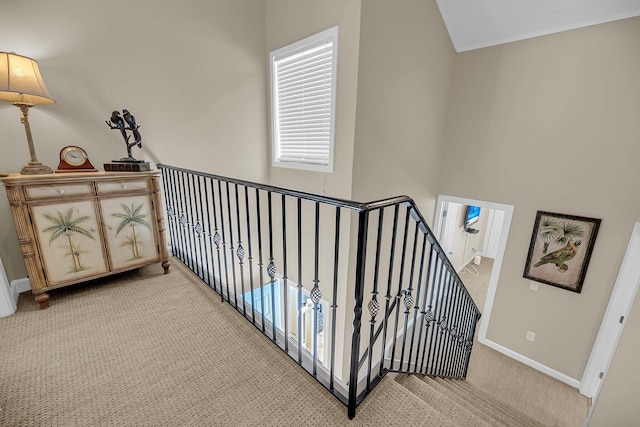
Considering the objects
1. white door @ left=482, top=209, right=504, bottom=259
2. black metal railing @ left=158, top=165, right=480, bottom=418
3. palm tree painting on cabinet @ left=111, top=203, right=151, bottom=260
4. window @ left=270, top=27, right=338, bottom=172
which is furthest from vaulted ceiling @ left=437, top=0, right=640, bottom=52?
white door @ left=482, top=209, right=504, bottom=259

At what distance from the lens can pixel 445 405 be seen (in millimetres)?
1452

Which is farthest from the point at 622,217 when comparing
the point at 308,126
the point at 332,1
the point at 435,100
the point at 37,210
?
the point at 37,210

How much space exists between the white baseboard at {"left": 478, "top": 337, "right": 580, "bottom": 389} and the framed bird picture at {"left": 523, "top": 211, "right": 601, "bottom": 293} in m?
1.29

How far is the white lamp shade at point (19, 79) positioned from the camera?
160 cm

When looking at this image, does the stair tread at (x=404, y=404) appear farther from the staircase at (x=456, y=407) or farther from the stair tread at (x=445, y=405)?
the stair tread at (x=445, y=405)

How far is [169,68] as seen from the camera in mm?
2705

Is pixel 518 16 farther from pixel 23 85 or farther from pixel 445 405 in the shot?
pixel 23 85

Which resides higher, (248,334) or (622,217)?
(622,217)

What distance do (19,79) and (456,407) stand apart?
10.8ft

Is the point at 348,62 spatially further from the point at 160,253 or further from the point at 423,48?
the point at 160,253

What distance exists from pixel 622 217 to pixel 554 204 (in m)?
0.59

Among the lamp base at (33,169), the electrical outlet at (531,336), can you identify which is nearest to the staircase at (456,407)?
the electrical outlet at (531,336)

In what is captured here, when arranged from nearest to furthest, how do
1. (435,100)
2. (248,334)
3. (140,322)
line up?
(248,334), (140,322), (435,100)

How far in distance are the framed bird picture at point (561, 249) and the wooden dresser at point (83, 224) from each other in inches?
177
